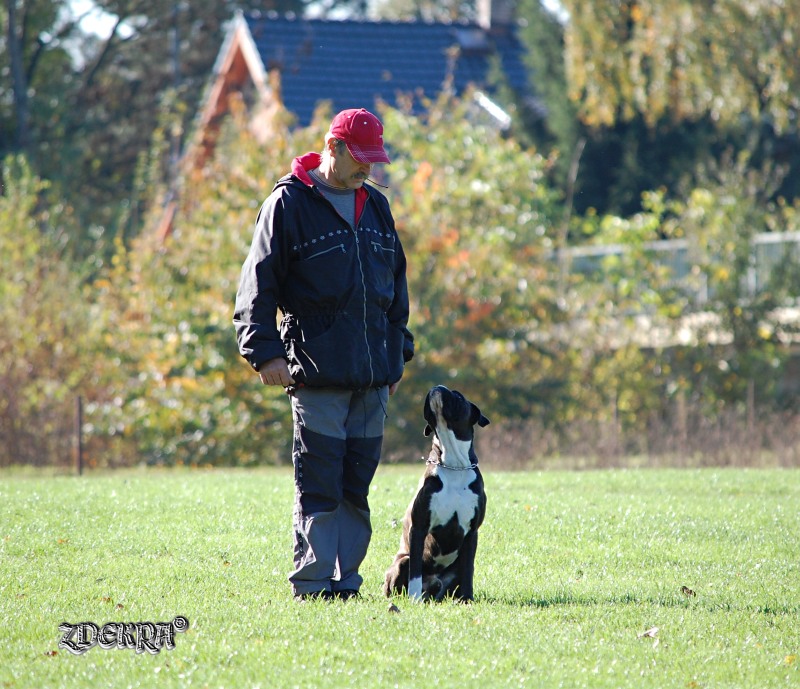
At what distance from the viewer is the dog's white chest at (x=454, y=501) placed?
6250 mm

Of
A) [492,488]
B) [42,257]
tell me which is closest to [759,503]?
[492,488]

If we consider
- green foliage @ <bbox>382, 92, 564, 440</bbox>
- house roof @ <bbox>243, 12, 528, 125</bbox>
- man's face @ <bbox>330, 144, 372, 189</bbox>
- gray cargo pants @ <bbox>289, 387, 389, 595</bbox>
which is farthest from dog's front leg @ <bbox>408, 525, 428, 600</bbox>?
house roof @ <bbox>243, 12, 528, 125</bbox>

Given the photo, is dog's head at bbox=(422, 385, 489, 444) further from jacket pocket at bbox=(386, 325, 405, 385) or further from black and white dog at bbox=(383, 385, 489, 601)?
jacket pocket at bbox=(386, 325, 405, 385)

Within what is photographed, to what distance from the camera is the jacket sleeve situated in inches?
236

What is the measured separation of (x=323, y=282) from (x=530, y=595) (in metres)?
1.96

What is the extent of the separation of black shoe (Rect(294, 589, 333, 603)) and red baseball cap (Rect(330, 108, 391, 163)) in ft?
6.85

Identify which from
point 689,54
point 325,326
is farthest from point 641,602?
point 689,54

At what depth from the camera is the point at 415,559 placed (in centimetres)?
Result: 626

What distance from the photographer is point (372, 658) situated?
514 centimetres

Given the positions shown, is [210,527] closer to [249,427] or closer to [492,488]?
[492,488]

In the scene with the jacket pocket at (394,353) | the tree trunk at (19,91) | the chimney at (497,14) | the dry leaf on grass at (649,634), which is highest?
the chimney at (497,14)

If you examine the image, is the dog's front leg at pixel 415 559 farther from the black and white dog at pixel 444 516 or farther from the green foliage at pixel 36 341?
the green foliage at pixel 36 341

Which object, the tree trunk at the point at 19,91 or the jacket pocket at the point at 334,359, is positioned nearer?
the jacket pocket at the point at 334,359

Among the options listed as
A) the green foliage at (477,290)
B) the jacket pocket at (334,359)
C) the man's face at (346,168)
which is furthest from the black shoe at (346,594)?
the green foliage at (477,290)
